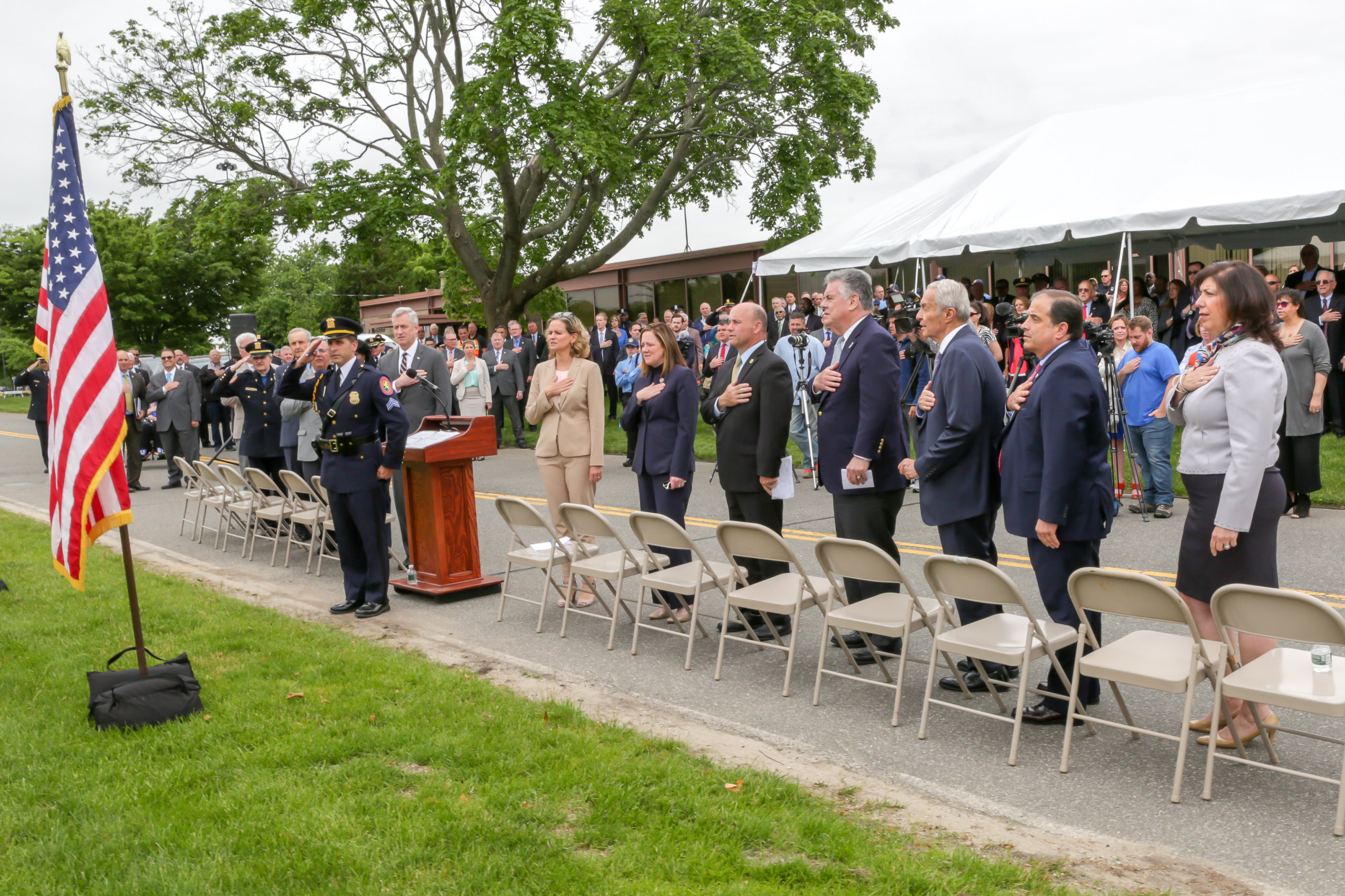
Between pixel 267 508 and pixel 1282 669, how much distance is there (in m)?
8.31

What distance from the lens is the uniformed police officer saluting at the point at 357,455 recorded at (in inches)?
287

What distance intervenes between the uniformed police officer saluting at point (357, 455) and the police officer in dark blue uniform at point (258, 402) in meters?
3.64

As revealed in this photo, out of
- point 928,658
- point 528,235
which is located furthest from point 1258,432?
point 528,235

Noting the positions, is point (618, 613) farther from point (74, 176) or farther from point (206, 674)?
point (74, 176)

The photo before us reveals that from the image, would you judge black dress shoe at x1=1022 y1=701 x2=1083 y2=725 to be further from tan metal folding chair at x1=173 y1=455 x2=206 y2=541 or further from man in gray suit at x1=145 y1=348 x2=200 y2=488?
man in gray suit at x1=145 y1=348 x2=200 y2=488

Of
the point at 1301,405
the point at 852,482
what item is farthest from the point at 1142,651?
the point at 1301,405

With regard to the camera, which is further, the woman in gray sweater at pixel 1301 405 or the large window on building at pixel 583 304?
the large window on building at pixel 583 304

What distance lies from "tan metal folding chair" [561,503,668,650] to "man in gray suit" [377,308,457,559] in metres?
2.68

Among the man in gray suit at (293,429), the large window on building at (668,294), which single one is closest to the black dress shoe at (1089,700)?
the man in gray suit at (293,429)

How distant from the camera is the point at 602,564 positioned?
6.66 metres

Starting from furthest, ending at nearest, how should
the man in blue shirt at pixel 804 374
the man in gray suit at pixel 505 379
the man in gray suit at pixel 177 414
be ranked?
1. the man in gray suit at pixel 505 379
2. the man in gray suit at pixel 177 414
3. the man in blue shirt at pixel 804 374

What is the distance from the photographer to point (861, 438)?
5.64m

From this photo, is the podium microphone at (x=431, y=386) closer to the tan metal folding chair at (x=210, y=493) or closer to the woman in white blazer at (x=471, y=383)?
the tan metal folding chair at (x=210, y=493)

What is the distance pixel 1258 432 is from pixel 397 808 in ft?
11.7
